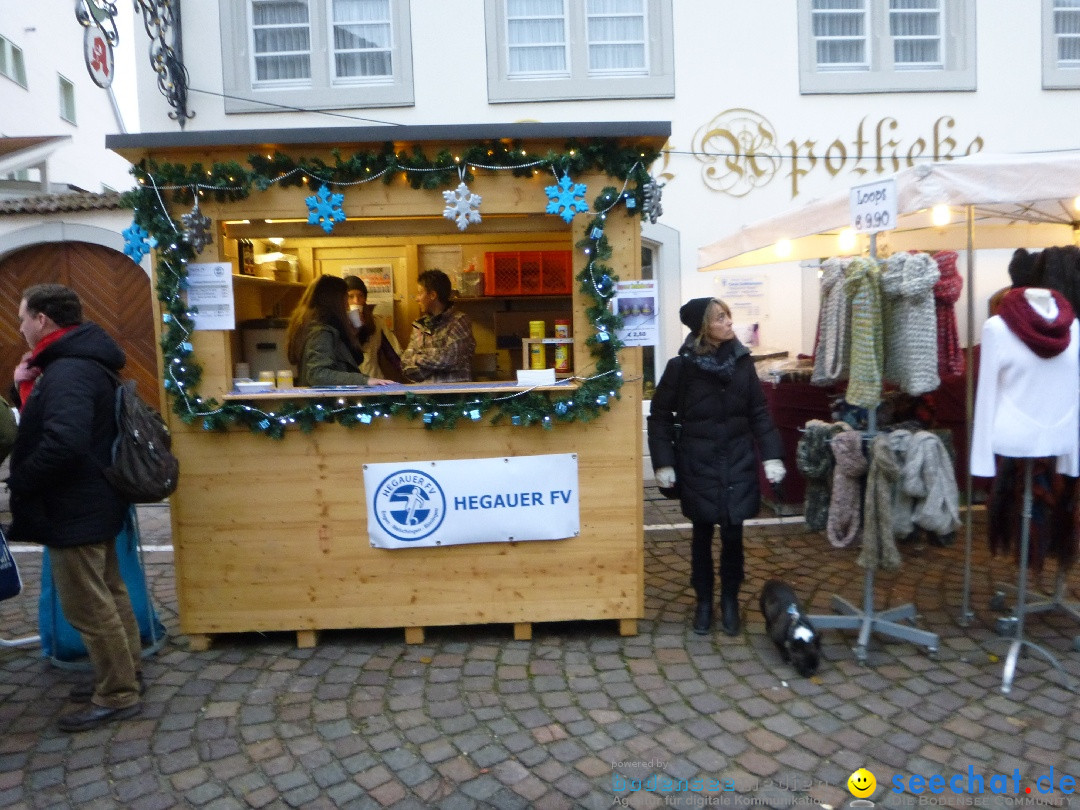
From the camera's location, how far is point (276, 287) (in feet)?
20.2

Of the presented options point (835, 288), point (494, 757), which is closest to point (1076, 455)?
point (835, 288)

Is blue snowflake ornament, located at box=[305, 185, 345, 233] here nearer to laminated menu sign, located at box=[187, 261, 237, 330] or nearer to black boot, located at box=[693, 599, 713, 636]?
laminated menu sign, located at box=[187, 261, 237, 330]

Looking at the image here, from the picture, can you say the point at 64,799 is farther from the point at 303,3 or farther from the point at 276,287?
the point at 303,3

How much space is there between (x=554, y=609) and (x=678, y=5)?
639 cm

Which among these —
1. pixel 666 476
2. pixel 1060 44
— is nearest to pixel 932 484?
pixel 666 476

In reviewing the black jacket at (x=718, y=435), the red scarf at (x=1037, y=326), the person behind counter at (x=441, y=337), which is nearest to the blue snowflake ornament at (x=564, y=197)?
the black jacket at (x=718, y=435)

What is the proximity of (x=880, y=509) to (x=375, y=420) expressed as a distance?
265 centimetres

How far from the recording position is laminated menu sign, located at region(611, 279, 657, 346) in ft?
14.5

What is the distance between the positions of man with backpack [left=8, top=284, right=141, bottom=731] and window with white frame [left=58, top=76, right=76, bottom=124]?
16262mm

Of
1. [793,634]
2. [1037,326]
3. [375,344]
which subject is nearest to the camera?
[1037,326]

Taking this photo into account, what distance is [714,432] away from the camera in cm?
454

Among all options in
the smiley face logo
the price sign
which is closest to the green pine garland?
the price sign

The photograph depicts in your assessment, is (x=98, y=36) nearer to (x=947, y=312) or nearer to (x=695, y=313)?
(x=695, y=313)

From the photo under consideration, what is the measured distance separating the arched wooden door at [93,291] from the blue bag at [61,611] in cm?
547
